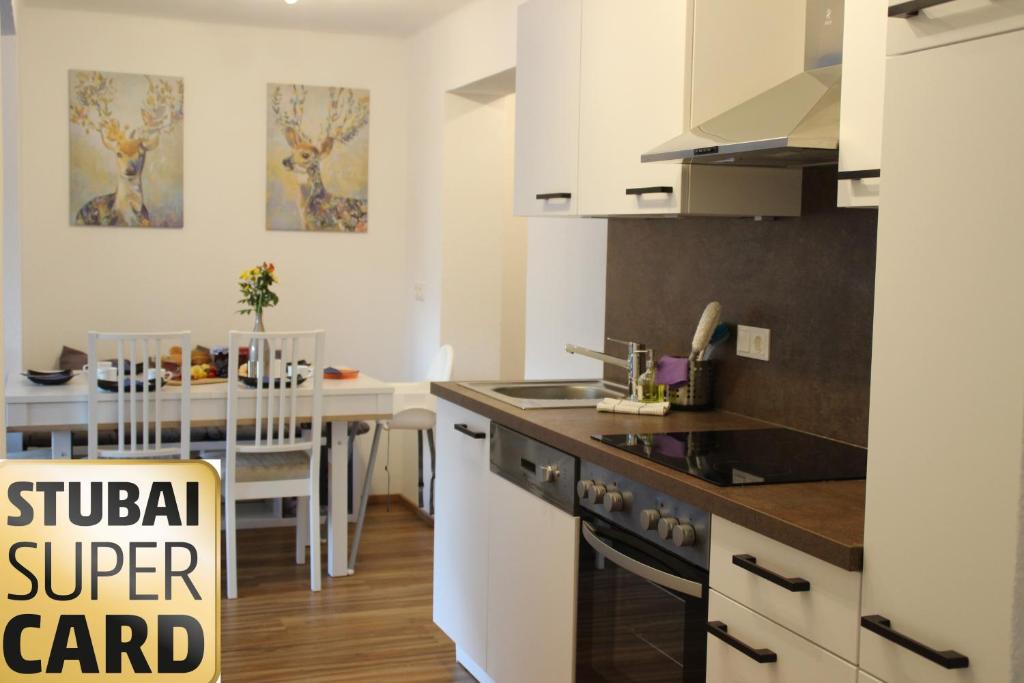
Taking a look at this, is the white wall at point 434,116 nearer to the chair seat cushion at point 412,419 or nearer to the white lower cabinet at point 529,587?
the chair seat cushion at point 412,419

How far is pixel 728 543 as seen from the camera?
79.1 inches

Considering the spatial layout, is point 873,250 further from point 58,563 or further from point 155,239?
point 155,239

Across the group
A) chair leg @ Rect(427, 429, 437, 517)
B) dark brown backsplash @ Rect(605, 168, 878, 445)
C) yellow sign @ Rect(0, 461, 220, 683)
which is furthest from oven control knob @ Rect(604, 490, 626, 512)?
chair leg @ Rect(427, 429, 437, 517)

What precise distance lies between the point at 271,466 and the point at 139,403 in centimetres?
61

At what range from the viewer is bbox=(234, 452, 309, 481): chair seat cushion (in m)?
4.46

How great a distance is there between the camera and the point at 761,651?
1915mm

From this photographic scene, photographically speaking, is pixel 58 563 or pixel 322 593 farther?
pixel 322 593

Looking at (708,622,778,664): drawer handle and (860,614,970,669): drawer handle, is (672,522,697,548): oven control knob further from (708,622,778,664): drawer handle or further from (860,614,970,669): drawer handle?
(860,614,970,669): drawer handle

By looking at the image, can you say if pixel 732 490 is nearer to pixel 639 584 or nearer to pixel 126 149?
pixel 639 584

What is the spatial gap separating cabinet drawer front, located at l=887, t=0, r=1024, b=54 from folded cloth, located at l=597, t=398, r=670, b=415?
4.96 ft

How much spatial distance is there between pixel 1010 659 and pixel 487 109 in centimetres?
469

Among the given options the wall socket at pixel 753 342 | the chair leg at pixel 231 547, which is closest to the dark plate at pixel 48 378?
the chair leg at pixel 231 547

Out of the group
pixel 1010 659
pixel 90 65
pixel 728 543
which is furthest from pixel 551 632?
pixel 90 65

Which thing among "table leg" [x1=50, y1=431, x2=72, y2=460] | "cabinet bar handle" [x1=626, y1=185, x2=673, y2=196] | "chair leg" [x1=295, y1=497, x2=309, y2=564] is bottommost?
"chair leg" [x1=295, y1=497, x2=309, y2=564]
